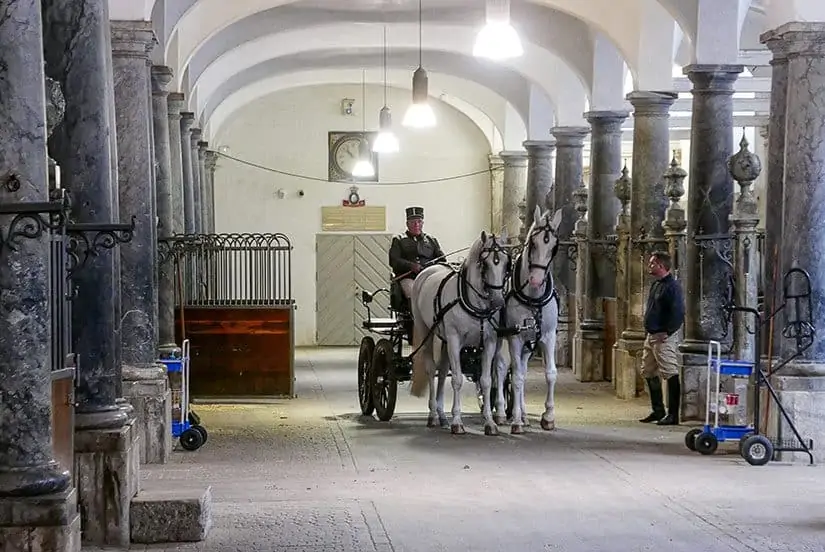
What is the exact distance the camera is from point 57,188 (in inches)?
271

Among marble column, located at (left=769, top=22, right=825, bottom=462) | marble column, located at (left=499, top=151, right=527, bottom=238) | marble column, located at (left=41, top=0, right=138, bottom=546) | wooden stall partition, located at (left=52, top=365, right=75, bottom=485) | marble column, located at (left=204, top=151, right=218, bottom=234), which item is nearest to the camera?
wooden stall partition, located at (left=52, top=365, right=75, bottom=485)

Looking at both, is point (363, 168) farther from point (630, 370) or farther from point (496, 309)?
point (496, 309)

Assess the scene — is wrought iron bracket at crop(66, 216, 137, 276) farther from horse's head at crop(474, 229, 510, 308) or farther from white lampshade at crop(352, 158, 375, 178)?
white lampshade at crop(352, 158, 375, 178)

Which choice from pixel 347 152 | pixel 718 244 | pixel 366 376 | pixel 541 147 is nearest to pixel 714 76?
pixel 718 244

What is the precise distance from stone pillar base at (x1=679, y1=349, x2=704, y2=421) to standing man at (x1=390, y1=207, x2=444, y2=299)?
9.00 ft

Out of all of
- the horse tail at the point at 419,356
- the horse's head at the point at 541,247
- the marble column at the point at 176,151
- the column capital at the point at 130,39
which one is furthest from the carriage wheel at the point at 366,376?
the column capital at the point at 130,39

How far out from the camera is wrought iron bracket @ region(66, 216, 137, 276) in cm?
717

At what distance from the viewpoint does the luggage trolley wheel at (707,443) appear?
11.5 metres

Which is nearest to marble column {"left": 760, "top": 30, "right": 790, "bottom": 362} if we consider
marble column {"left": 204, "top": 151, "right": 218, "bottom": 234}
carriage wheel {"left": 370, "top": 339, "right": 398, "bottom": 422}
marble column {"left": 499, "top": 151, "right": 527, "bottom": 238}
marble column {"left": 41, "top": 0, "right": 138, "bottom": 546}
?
carriage wheel {"left": 370, "top": 339, "right": 398, "bottom": 422}

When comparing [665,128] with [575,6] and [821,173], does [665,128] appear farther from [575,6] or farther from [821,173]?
[821,173]

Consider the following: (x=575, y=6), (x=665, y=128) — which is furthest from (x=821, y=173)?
(x=575, y=6)

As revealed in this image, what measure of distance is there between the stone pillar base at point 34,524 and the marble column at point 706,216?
8.46 meters

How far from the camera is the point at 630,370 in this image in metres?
16.5

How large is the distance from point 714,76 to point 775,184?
2.55m
